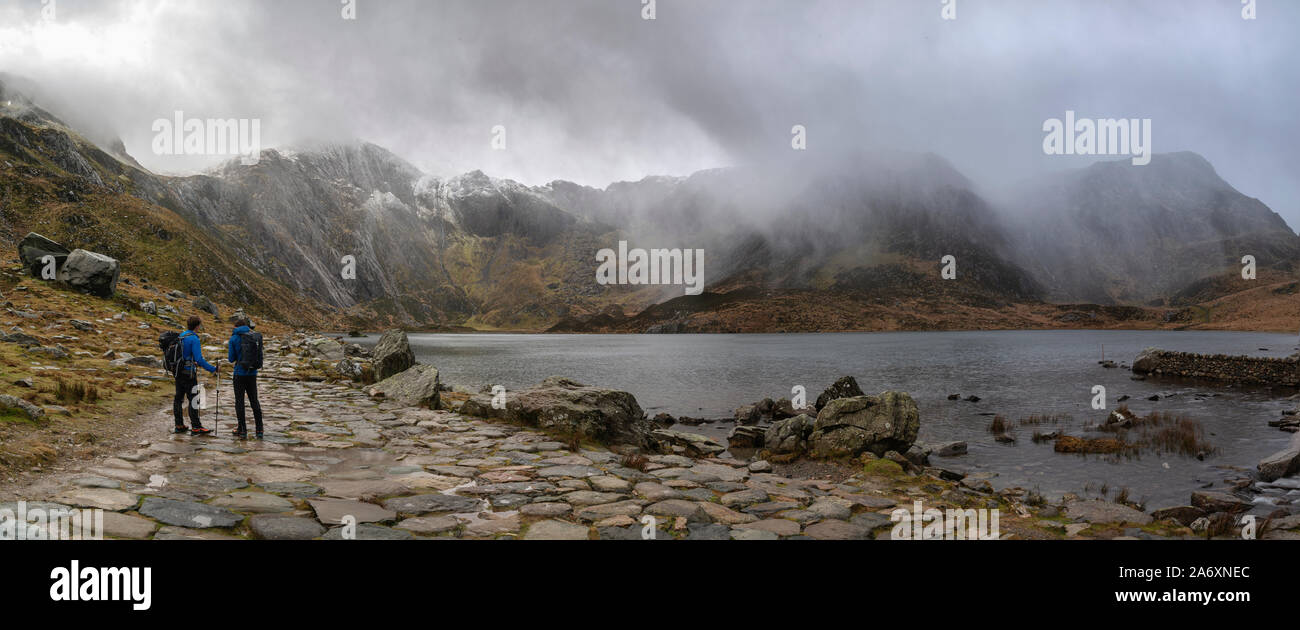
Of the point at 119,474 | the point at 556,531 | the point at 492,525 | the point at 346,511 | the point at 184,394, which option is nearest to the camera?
the point at 556,531

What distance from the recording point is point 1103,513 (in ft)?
36.2

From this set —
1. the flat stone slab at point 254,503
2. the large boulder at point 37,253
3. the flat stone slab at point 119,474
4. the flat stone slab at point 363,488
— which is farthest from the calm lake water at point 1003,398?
the large boulder at point 37,253

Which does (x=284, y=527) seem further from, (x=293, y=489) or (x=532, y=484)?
(x=532, y=484)

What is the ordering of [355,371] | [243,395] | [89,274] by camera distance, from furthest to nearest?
1. [89,274]
2. [355,371]
3. [243,395]

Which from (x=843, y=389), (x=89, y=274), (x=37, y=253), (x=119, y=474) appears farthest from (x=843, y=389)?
Answer: (x=37, y=253)

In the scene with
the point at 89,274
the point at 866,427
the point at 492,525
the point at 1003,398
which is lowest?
the point at 1003,398

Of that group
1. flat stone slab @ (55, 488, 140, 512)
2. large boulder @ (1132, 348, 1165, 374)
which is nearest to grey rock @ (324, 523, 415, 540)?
flat stone slab @ (55, 488, 140, 512)

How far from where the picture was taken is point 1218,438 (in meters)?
24.8

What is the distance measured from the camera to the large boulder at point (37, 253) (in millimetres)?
28984

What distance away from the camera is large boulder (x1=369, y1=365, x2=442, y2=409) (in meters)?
20.1

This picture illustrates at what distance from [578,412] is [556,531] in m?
9.04

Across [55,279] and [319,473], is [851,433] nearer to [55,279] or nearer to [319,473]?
[319,473]

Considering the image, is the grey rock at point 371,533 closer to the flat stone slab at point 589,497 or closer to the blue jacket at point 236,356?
the flat stone slab at point 589,497
